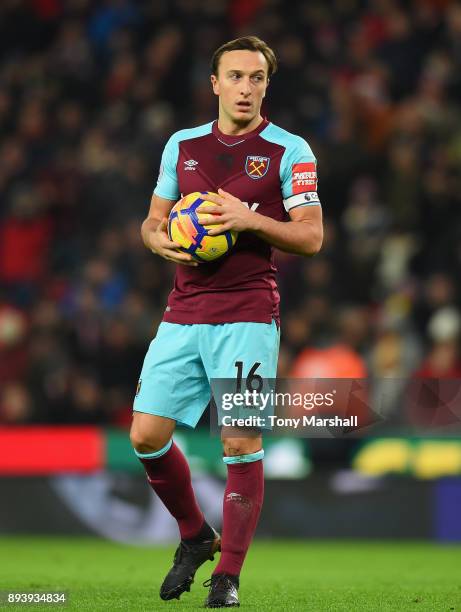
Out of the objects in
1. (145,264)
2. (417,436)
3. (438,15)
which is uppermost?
(438,15)

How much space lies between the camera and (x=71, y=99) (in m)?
13.4

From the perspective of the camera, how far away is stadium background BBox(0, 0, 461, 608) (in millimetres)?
9531

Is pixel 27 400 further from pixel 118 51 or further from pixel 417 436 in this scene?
pixel 118 51

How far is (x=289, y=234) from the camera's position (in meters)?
5.27

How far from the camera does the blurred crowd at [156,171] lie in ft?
34.8

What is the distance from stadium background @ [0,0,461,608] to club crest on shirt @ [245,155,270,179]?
172 inches

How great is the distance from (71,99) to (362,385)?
26.4ft

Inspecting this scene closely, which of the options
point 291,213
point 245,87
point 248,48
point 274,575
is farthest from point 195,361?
point 274,575

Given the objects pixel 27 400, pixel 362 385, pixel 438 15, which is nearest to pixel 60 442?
pixel 27 400

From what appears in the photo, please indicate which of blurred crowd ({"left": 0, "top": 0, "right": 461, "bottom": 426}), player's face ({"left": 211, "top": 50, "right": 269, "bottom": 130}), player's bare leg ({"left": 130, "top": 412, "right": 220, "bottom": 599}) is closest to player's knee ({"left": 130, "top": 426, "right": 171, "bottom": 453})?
player's bare leg ({"left": 130, "top": 412, "right": 220, "bottom": 599})

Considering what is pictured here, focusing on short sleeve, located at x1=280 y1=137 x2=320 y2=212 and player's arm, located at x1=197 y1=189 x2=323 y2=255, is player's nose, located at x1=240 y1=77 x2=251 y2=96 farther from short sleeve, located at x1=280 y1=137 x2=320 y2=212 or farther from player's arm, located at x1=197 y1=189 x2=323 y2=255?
player's arm, located at x1=197 y1=189 x2=323 y2=255

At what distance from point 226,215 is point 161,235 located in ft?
1.17

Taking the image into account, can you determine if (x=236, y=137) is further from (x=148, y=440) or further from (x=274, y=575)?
(x=274, y=575)

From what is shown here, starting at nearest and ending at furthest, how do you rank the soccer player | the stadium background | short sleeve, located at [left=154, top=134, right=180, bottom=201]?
1. the soccer player
2. short sleeve, located at [left=154, top=134, right=180, bottom=201]
3. the stadium background
